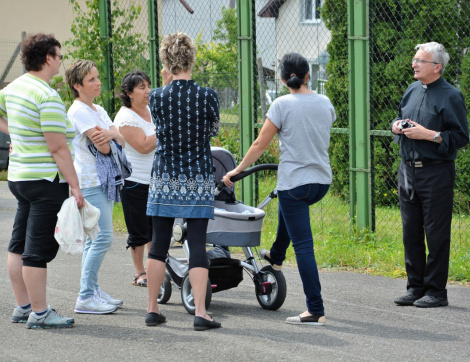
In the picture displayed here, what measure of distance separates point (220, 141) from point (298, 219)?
14.9 ft

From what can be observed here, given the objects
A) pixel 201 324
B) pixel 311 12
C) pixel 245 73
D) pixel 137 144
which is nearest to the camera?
pixel 201 324

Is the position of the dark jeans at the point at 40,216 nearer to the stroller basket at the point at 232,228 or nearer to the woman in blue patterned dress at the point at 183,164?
the woman in blue patterned dress at the point at 183,164

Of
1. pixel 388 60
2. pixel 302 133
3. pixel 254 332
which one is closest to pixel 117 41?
pixel 388 60

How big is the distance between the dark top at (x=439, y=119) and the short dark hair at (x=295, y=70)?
45.5 inches

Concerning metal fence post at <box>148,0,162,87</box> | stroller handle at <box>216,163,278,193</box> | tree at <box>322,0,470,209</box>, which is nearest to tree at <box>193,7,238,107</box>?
metal fence post at <box>148,0,162,87</box>

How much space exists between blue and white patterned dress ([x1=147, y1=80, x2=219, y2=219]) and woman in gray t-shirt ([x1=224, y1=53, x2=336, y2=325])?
39 centimetres

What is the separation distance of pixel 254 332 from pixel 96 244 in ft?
4.60

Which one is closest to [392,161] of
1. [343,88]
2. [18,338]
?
[343,88]

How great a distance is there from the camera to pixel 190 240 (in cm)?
584

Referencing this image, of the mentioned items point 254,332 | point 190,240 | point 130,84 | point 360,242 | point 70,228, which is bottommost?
point 254,332

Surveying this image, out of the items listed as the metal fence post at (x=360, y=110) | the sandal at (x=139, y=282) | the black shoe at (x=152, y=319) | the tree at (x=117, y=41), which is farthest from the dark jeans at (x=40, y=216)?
the tree at (x=117, y=41)

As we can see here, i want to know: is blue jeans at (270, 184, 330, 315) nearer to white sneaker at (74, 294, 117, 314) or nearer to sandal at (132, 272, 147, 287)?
white sneaker at (74, 294, 117, 314)

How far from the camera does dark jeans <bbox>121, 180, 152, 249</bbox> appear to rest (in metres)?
7.18

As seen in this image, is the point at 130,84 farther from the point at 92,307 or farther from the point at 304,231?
the point at 304,231
